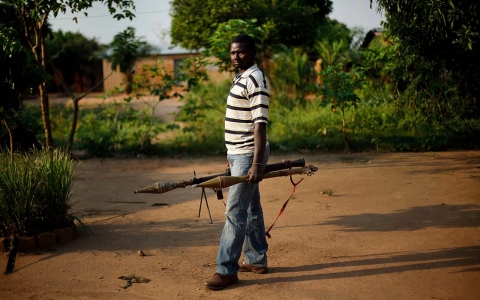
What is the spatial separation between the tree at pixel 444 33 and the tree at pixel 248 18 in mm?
8474

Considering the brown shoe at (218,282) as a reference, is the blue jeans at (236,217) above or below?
above

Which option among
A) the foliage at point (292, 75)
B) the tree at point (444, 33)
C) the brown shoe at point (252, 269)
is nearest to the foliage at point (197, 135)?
the tree at point (444, 33)

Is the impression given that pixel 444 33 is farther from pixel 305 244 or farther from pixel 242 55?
pixel 242 55

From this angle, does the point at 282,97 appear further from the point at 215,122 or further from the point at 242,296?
the point at 242,296

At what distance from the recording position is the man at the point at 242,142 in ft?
14.2

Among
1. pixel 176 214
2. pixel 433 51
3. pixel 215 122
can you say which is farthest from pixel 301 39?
pixel 176 214

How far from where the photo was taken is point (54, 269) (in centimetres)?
515

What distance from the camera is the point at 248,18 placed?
712 inches

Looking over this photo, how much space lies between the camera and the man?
14.2 feet

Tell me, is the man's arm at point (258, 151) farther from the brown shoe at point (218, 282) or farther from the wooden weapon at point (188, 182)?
the brown shoe at point (218, 282)

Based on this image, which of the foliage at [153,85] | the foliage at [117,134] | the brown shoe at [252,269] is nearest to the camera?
the brown shoe at [252,269]

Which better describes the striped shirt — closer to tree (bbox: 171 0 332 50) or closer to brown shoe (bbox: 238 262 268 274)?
brown shoe (bbox: 238 262 268 274)

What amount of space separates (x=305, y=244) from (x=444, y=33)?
413 cm

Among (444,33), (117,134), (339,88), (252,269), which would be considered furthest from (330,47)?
(252,269)
